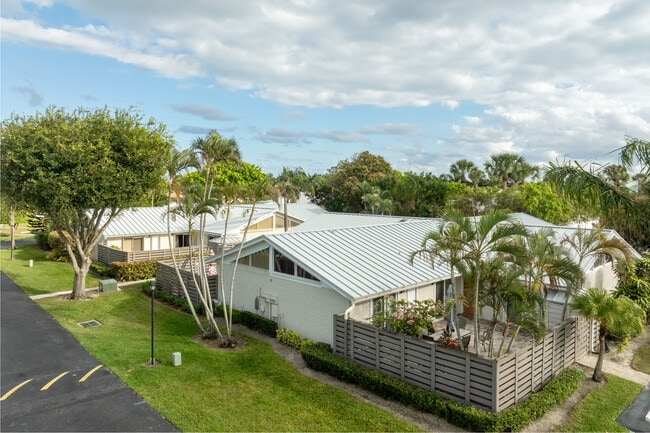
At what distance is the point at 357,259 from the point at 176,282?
11.7m

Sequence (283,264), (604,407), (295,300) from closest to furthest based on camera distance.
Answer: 1. (604,407)
2. (295,300)
3. (283,264)

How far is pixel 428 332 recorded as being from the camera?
1566cm

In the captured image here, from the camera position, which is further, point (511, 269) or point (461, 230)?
point (511, 269)

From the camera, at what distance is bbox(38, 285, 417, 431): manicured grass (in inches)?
439

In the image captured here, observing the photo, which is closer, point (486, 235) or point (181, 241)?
point (486, 235)

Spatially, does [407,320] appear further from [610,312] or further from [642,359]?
[642,359]

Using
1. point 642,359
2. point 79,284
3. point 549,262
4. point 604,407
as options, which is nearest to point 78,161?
point 79,284

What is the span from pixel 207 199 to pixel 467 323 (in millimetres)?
12715

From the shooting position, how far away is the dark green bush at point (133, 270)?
96.4ft

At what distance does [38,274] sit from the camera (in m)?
30.5

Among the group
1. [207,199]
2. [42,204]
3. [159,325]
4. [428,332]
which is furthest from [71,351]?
[428,332]

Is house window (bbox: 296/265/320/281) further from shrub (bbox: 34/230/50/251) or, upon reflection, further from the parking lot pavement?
shrub (bbox: 34/230/50/251)

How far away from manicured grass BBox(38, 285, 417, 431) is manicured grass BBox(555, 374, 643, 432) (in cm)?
470

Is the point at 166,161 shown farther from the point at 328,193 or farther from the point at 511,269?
the point at 328,193
